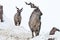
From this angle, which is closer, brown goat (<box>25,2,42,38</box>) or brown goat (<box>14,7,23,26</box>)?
brown goat (<box>25,2,42,38</box>)

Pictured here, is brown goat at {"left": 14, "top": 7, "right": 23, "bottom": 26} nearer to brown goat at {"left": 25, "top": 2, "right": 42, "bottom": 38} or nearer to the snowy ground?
the snowy ground

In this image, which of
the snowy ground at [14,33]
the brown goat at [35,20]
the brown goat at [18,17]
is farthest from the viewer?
the brown goat at [18,17]

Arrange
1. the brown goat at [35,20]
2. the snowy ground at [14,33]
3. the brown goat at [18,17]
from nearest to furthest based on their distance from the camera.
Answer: the snowy ground at [14,33], the brown goat at [35,20], the brown goat at [18,17]

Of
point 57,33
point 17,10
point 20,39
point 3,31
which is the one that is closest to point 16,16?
point 17,10

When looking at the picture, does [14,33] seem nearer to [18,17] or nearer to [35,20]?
[18,17]

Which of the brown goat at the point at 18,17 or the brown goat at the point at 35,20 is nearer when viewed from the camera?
the brown goat at the point at 35,20

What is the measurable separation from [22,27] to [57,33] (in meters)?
1.92

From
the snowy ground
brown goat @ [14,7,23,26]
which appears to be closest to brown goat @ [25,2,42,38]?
the snowy ground

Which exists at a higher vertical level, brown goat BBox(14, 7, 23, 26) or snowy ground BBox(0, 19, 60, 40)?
brown goat BBox(14, 7, 23, 26)

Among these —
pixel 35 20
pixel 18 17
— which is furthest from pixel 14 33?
pixel 35 20

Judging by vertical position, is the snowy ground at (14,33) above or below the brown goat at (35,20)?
below

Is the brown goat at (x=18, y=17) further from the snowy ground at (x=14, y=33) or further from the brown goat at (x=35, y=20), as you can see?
the brown goat at (x=35, y=20)

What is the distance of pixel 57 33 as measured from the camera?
4441 millimetres

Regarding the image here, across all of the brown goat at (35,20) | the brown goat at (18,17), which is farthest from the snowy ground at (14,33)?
the brown goat at (35,20)
